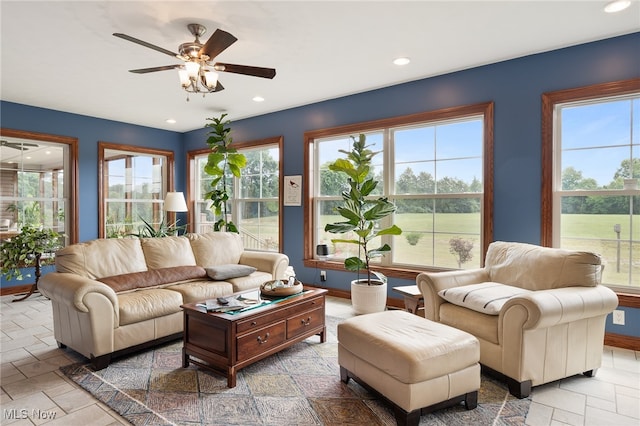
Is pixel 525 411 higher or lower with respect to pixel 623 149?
lower

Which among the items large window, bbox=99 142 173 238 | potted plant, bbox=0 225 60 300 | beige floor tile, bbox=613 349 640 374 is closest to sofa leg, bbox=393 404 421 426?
beige floor tile, bbox=613 349 640 374

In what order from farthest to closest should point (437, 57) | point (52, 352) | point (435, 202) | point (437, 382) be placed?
point (435, 202) → point (437, 57) → point (52, 352) → point (437, 382)

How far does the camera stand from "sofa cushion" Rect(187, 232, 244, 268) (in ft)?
13.6

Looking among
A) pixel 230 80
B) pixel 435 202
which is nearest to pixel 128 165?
pixel 230 80

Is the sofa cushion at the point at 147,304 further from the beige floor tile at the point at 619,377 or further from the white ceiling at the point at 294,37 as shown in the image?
the beige floor tile at the point at 619,377

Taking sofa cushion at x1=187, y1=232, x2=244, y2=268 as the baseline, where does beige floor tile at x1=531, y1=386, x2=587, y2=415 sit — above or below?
below

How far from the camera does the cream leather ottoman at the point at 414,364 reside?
6.38ft

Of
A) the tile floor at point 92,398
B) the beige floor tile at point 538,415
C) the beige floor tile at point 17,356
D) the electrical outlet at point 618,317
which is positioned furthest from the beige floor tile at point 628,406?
the beige floor tile at point 17,356

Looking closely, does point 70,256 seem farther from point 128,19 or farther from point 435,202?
point 435,202

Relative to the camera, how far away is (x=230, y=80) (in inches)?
164

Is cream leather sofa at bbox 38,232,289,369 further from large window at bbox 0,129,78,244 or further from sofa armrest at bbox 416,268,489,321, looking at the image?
large window at bbox 0,129,78,244

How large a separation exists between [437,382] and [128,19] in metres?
3.21

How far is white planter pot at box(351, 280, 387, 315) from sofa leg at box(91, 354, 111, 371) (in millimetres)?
2316

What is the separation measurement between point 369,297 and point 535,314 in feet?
6.20
